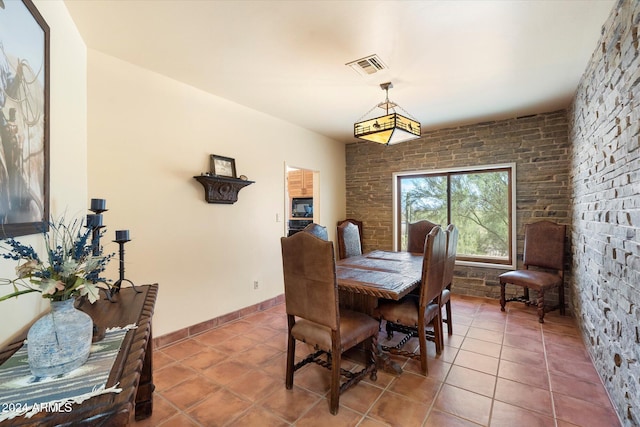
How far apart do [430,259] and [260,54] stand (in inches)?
83.7

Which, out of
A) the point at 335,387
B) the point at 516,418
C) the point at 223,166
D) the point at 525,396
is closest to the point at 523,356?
the point at 525,396

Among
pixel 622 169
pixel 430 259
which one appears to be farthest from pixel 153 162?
pixel 622 169

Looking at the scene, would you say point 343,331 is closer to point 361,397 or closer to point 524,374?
point 361,397

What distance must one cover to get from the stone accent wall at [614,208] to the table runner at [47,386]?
2404 mm

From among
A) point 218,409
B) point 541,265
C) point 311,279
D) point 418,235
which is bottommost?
point 218,409

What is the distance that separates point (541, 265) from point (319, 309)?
3313 mm

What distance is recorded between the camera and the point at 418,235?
3.83m

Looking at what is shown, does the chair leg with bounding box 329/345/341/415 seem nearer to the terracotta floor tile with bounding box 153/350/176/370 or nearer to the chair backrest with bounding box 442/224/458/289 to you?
the chair backrest with bounding box 442/224/458/289

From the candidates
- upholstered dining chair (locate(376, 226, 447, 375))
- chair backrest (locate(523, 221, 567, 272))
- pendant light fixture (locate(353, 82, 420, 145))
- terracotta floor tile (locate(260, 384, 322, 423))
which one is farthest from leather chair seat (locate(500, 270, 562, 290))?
terracotta floor tile (locate(260, 384, 322, 423))

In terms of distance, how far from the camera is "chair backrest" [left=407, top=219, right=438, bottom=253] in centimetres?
378

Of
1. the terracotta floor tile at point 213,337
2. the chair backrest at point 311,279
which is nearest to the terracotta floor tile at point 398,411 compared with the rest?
the chair backrest at point 311,279

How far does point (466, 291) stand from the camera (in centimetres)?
433

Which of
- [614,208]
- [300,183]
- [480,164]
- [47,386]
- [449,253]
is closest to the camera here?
[47,386]

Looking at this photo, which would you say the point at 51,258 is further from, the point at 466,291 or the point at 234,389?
the point at 466,291
